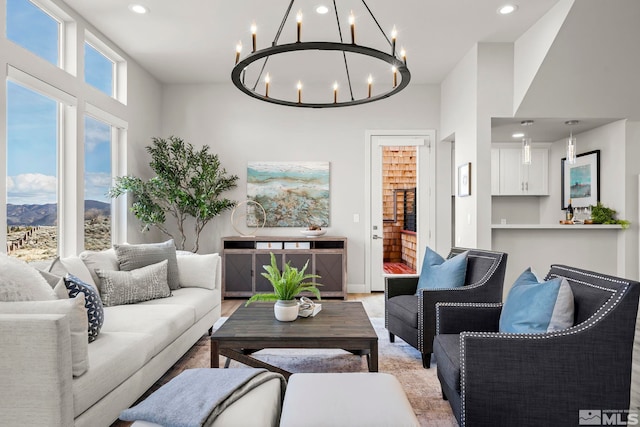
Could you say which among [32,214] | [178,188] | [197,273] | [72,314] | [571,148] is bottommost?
[197,273]

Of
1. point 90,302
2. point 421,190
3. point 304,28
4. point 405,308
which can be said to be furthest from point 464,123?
point 90,302

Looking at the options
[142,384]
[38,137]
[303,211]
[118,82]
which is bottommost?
[142,384]

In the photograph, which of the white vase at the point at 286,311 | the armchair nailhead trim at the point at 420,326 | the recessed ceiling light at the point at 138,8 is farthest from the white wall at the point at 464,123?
the recessed ceiling light at the point at 138,8

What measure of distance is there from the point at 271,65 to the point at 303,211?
6.36 ft

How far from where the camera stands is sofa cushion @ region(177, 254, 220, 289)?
11.7ft

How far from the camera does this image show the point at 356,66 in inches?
190

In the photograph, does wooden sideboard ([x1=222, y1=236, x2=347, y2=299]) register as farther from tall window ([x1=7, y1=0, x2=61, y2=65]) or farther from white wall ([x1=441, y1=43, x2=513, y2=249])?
tall window ([x1=7, y1=0, x2=61, y2=65])

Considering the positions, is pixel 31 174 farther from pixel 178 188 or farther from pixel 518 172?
pixel 518 172

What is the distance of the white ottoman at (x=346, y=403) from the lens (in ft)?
4.34

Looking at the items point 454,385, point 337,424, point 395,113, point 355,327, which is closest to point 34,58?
point 355,327

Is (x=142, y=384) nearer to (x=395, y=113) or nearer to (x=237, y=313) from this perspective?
(x=237, y=313)

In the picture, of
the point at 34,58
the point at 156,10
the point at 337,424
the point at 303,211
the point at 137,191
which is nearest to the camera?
the point at 337,424

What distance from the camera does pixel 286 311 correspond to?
251 centimetres

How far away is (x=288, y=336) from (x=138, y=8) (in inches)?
124
